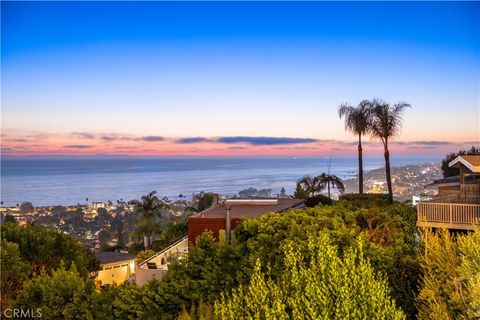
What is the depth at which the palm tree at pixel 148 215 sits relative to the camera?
4679 centimetres

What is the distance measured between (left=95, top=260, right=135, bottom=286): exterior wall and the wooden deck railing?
81.7 feet

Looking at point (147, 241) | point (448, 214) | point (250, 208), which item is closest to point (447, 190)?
point (448, 214)

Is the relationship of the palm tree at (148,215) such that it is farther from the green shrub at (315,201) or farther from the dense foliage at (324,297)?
the dense foliage at (324,297)

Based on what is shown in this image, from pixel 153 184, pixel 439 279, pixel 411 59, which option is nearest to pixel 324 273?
pixel 439 279

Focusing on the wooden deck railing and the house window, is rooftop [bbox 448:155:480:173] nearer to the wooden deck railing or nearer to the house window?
the house window

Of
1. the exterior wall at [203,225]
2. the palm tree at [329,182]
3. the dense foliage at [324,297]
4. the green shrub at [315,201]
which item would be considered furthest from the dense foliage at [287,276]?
the palm tree at [329,182]

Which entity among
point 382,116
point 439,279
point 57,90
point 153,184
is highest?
point 57,90

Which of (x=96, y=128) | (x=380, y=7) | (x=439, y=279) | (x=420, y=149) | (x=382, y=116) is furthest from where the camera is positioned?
(x=96, y=128)

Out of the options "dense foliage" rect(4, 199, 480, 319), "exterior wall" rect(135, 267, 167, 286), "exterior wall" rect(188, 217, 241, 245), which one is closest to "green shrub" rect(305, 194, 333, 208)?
"dense foliage" rect(4, 199, 480, 319)

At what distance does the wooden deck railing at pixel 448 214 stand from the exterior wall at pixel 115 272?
2491cm

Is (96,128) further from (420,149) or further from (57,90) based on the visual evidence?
(420,149)

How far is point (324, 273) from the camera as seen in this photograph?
27.3 ft

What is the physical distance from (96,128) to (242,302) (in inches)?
3514

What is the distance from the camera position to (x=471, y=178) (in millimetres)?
24297
